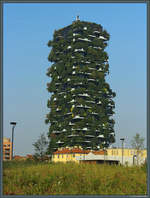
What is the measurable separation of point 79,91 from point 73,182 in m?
54.9

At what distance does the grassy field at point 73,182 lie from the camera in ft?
60.7

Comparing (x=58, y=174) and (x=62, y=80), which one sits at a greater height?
(x=62, y=80)

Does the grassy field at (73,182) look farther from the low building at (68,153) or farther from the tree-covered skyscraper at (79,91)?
the tree-covered skyscraper at (79,91)

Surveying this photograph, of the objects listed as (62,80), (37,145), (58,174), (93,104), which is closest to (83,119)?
(93,104)

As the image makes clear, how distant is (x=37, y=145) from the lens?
57.1m

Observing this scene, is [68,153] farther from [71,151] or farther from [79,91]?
[79,91]

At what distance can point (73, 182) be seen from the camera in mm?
19781

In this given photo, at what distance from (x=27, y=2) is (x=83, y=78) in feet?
191

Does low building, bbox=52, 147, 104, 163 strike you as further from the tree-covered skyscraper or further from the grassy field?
the grassy field

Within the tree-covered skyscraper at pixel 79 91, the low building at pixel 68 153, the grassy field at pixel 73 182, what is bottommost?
the low building at pixel 68 153

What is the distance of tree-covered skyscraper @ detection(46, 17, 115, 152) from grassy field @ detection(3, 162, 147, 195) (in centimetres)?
4977

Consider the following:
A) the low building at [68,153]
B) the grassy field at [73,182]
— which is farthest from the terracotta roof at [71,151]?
the grassy field at [73,182]

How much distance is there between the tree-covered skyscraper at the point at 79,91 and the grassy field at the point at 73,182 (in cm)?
4977

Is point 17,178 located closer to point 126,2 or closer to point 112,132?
point 126,2
